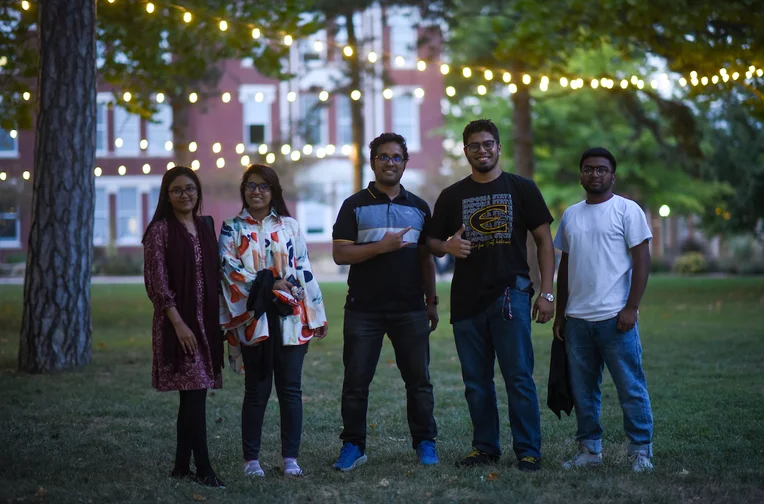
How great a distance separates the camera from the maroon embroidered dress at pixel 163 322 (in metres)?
5.35

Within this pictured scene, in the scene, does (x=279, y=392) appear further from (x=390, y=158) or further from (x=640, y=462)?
(x=640, y=462)

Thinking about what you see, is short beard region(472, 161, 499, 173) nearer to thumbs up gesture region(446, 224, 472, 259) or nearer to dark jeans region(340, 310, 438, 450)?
thumbs up gesture region(446, 224, 472, 259)

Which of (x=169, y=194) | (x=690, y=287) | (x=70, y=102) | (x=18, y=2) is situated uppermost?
(x=18, y=2)

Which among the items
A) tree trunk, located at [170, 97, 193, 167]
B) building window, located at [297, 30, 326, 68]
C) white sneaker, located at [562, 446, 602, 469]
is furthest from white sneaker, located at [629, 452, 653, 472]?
building window, located at [297, 30, 326, 68]

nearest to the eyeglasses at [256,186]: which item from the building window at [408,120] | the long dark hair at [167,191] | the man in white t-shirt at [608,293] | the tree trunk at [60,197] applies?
the long dark hair at [167,191]

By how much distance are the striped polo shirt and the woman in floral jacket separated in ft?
0.95

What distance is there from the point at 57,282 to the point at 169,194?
17.2ft

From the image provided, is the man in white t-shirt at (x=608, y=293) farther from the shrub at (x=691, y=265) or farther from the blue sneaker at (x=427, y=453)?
the shrub at (x=691, y=265)

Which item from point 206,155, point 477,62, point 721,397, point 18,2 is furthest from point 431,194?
point 721,397

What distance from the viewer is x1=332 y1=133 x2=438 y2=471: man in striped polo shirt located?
229 inches

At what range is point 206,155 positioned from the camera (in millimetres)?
36375

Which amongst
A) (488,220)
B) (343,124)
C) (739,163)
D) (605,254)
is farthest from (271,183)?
(343,124)

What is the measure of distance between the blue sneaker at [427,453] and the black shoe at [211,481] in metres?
1.20

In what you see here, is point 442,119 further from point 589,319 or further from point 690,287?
point 589,319
